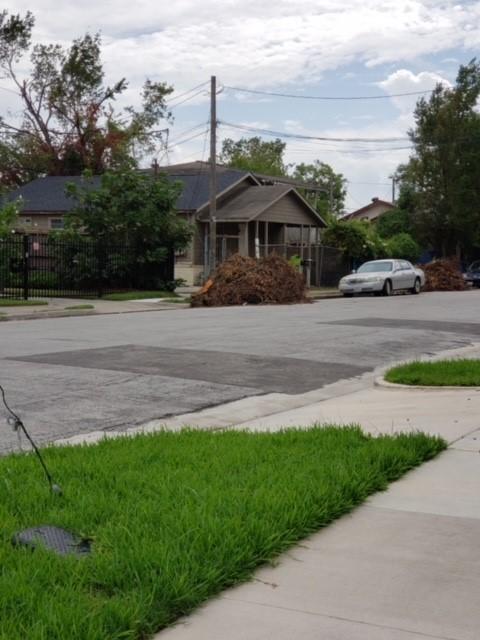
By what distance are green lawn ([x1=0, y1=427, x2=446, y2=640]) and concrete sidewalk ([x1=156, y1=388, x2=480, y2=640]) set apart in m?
0.13

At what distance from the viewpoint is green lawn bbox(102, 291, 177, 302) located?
2909 cm

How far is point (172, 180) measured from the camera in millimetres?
43500

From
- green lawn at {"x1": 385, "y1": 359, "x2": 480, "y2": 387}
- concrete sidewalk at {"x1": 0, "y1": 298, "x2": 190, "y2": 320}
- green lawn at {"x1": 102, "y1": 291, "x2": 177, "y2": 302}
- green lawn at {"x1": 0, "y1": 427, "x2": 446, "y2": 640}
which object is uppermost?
green lawn at {"x1": 102, "y1": 291, "x2": 177, "y2": 302}

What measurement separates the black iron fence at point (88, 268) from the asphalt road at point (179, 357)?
9809 mm

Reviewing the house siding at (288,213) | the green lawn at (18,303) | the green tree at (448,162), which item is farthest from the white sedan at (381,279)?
the green tree at (448,162)

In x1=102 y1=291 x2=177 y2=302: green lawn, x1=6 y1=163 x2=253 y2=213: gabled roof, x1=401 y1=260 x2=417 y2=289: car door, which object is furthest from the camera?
x1=6 y1=163 x2=253 y2=213: gabled roof

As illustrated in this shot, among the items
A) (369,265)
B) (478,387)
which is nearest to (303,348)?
(478,387)

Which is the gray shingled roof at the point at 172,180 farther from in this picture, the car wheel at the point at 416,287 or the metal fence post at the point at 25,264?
the metal fence post at the point at 25,264

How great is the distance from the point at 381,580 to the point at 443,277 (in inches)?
1486

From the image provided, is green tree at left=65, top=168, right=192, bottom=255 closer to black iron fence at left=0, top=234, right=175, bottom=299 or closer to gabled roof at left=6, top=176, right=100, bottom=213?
black iron fence at left=0, top=234, right=175, bottom=299

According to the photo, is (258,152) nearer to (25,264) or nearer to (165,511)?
(25,264)

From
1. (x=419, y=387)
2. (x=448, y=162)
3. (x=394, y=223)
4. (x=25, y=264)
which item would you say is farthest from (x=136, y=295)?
(x=394, y=223)

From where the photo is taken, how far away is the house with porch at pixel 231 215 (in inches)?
1622

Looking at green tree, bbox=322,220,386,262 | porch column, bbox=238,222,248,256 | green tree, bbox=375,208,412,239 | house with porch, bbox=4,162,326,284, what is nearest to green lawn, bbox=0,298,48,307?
house with porch, bbox=4,162,326,284
